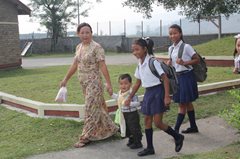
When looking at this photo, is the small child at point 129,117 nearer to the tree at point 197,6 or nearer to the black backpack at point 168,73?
the black backpack at point 168,73

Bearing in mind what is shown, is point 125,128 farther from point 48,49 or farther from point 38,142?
point 48,49

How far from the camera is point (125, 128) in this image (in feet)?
20.0

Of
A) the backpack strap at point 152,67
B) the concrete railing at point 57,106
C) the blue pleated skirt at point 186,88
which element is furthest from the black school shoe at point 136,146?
the concrete railing at point 57,106

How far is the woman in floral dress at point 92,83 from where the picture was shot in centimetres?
600

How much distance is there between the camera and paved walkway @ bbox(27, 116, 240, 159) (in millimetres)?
5688

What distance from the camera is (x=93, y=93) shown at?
6141 millimetres

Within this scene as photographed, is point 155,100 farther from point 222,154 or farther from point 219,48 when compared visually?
point 219,48

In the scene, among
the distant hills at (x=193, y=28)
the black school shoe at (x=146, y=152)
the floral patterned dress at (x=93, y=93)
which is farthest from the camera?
the distant hills at (x=193, y=28)

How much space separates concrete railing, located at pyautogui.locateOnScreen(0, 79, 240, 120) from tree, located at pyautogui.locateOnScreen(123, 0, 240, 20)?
6255mm

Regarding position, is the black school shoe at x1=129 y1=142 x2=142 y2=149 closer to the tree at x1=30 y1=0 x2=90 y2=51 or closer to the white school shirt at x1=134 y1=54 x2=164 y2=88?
the white school shirt at x1=134 y1=54 x2=164 y2=88

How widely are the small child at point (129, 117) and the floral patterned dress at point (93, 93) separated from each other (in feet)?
1.06

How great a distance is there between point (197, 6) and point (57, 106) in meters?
10.2

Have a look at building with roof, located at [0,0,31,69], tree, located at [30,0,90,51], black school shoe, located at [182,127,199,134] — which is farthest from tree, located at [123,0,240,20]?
tree, located at [30,0,90,51]

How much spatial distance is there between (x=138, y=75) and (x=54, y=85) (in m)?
6.98
